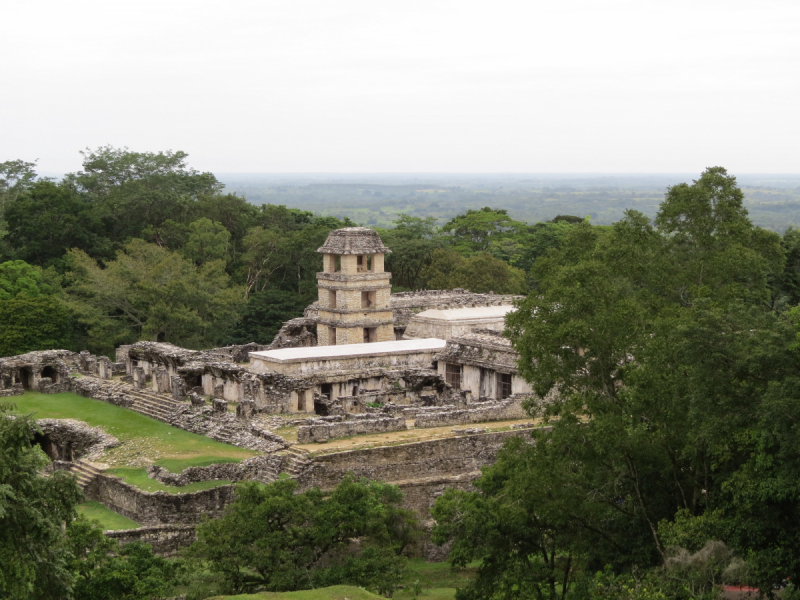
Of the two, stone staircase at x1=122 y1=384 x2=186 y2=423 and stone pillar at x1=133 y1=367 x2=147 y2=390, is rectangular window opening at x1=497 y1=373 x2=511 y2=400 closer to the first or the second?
stone staircase at x1=122 y1=384 x2=186 y2=423

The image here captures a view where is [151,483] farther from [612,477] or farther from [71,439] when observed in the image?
[612,477]

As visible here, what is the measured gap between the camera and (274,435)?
3194 cm

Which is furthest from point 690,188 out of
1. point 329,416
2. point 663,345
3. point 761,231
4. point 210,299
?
point 210,299

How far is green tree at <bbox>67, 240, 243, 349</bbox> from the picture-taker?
50.9 metres

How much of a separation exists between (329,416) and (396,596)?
393 inches

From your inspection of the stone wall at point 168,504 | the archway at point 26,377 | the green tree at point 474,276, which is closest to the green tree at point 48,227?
the green tree at point 474,276

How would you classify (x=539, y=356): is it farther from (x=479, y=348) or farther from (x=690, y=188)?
→ (x=479, y=348)

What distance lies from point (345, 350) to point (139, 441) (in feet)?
31.1

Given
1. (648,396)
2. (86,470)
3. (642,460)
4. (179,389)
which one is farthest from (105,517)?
(648,396)

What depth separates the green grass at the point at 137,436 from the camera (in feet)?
101

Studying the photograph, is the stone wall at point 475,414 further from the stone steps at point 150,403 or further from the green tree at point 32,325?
the green tree at point 32,325

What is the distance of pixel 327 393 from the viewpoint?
1495 inches

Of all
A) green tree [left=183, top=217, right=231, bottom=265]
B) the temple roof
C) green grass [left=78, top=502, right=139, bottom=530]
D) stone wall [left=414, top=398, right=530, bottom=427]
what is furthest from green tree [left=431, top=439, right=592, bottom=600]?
green tree [left=183, top=217, right=231, bottom=265]

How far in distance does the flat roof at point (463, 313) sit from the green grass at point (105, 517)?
19.5m
